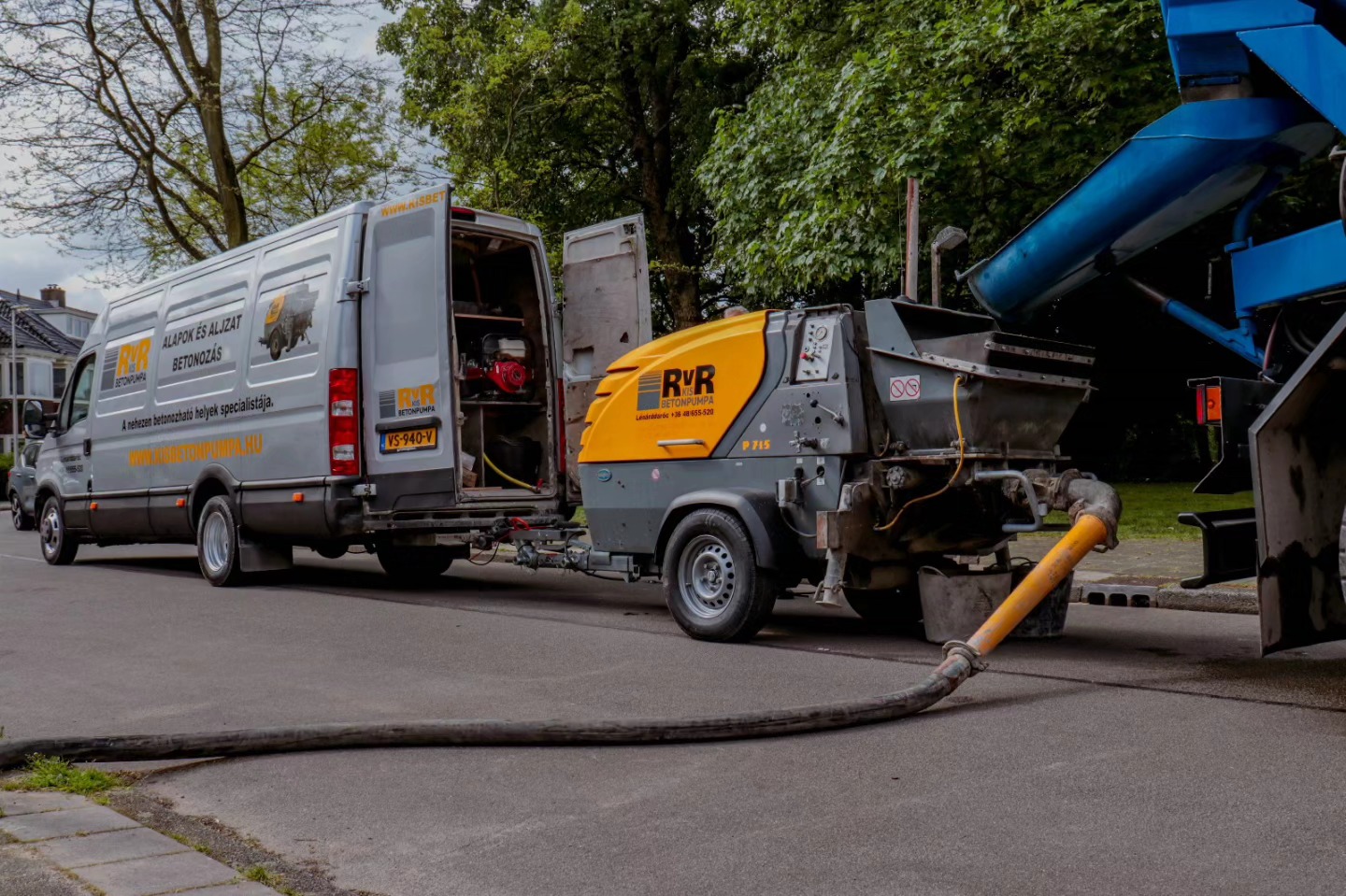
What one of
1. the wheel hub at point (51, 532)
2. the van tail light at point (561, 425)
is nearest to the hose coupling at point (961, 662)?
the van tail light at point (561, 425)

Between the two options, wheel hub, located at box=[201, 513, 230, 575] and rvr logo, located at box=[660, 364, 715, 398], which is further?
wheel hub, located at box=[201, 513, 230, 575]

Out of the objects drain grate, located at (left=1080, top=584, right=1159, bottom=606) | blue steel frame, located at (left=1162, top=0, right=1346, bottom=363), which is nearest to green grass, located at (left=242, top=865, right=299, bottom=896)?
blue steel frame, located at (left=1162, top=0, right=1346, bottom=363)

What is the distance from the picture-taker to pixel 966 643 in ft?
19.1

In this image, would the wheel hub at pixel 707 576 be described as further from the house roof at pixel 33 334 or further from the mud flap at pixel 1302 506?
the house roof at pixel 33 334

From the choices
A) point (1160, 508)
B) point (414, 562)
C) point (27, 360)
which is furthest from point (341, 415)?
point (27, 360)

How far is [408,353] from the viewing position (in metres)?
9.95

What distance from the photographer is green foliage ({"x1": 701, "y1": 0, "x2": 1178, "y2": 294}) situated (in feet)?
47.4

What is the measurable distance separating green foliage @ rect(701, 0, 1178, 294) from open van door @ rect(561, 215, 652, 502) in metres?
5.38

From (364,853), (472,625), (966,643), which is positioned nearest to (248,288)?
(472,625)

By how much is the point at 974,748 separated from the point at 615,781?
4.52ft

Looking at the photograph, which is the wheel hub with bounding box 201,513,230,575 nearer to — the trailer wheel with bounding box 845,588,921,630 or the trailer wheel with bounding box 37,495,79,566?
the trailer wheel with bounding box 37,495,79,566

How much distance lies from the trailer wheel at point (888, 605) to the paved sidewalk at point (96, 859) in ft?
17.8

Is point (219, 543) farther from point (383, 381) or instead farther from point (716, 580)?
point (716, 580)

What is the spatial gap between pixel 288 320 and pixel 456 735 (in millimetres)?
6579
